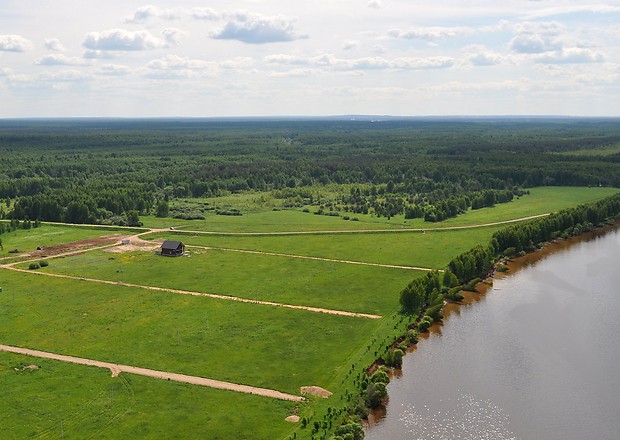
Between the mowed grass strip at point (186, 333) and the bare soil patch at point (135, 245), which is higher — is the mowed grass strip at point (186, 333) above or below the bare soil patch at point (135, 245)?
below

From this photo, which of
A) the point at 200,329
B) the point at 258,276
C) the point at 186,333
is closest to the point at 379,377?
the point at 200,329

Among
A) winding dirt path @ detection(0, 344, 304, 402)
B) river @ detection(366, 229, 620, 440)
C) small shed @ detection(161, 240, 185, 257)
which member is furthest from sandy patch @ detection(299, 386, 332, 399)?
small shed @ detection(161, 240, 185, 257)

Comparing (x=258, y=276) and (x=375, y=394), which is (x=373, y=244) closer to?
(x=258, y=276)

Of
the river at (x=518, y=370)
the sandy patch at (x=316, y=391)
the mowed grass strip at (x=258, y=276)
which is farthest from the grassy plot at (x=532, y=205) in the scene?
the sandy patch at (x=316, y=391)

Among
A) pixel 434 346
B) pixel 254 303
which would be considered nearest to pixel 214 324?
pixel 254 303

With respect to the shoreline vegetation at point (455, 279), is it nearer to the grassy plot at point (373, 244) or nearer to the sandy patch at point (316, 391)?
the sandy patch at point (316, 391)

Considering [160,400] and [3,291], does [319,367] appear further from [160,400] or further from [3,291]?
[3,291]

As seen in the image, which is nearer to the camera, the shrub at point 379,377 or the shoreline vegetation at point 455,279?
the shoreline vegetation at point 455,279
